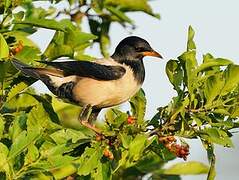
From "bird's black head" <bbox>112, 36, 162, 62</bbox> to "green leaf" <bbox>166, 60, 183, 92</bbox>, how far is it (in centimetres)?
175

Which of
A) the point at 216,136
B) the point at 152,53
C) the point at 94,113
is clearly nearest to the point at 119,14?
the point at 152,53

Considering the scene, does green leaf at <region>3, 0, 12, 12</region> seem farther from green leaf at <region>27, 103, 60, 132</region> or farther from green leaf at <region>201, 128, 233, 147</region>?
green leaf at <region>201, 128, 233, 147</region>

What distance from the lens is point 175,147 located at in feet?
19.7

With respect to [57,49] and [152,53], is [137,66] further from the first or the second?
[57,49]

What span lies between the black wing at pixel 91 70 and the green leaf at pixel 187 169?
1073 mm

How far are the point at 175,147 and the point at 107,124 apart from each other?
48 cm

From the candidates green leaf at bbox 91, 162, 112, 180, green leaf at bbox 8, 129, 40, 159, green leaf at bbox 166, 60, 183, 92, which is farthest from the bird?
green leaf at bbox 8, 129, 40, 159

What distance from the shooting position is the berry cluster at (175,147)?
232 inches

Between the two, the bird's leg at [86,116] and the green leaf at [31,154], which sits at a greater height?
the green leaf at [31,154]

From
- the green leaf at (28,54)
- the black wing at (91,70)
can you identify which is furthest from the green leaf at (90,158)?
the black wing at (91,70)

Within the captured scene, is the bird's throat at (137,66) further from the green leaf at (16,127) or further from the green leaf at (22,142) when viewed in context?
the green leaf at (22,142)

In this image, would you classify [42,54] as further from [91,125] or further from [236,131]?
[236,131]

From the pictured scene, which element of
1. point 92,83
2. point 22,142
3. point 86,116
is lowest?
point 86,116

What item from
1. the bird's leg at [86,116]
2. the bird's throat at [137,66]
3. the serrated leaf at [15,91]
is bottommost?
the bird's leg at [86,116]
